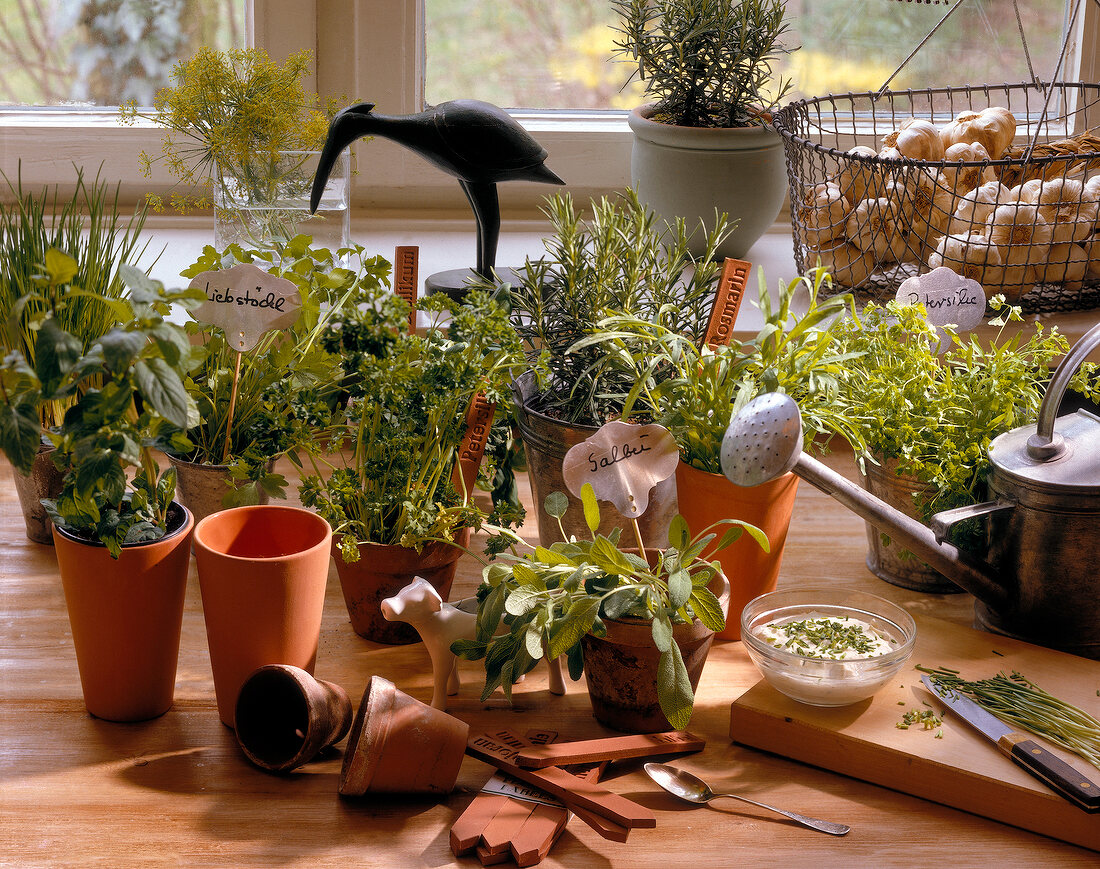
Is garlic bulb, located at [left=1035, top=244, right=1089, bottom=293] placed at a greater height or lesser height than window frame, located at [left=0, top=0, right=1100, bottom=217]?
lesser

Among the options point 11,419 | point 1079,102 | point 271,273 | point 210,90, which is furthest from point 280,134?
point 1079,102

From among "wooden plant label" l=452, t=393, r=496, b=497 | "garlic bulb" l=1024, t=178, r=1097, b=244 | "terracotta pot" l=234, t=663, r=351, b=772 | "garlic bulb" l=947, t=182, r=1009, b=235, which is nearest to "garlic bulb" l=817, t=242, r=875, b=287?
"garlic bulb" l=947, t=182, r=1009, b=235

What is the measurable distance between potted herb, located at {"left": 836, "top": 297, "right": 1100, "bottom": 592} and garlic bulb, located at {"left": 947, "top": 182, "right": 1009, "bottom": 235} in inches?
9.5

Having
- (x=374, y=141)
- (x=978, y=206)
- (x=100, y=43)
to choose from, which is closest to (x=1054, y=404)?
(x=978, y=206)

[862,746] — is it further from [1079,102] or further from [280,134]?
[1079,102]

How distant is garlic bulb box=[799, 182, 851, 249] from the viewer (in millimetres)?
1428

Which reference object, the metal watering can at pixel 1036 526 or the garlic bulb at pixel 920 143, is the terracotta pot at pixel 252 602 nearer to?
the metal watering can at pixel 1036 526

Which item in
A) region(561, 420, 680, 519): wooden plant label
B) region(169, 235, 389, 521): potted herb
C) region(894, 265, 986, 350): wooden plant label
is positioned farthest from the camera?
region(894, 265, 986, 350): wooden plant label

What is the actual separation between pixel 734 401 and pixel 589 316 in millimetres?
184

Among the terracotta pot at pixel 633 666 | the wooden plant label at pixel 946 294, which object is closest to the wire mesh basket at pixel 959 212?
the wooden plant label at pixel 946 294

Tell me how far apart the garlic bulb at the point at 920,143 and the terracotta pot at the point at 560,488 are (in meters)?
0.61

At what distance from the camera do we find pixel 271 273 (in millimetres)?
1108

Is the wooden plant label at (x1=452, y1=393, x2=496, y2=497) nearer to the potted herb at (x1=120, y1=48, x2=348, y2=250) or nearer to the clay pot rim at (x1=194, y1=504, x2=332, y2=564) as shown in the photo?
the clay pot rim at (x1=194, y1=504, x2=332, y2=564)

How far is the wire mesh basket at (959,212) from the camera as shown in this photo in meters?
1.35
